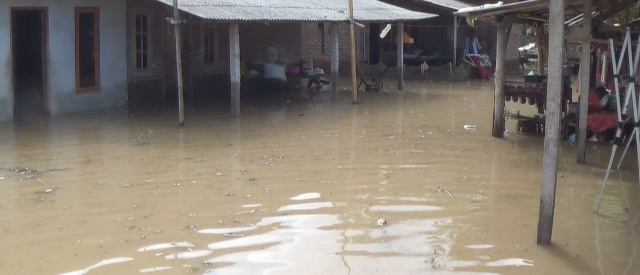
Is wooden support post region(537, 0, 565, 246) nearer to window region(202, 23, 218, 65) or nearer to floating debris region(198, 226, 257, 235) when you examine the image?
floating debris region(198, 226, 257, 235)

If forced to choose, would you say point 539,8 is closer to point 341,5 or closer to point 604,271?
point 604,271

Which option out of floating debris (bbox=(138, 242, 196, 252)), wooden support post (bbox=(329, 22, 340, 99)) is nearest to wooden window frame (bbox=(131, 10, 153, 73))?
wooden support post (bbox=(329, 22, 340, 99))

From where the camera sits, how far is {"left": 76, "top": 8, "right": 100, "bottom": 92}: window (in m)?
15.2

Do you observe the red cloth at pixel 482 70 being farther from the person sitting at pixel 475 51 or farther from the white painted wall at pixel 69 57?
the white painted wall at pixel 69 57

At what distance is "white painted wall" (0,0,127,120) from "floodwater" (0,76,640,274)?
1.84 feet

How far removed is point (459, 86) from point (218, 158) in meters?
12.9

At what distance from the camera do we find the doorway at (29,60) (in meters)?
14.5

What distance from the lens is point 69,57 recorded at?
15.0 meters

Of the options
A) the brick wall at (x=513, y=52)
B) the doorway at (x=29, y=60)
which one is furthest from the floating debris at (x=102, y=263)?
the brick wall at (x=513, y=52)

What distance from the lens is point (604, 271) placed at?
6805 millimetres

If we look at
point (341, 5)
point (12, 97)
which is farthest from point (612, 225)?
point (341, 5)

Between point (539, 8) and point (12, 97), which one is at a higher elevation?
point (539, 8)

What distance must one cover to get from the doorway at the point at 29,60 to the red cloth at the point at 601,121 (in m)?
8.94

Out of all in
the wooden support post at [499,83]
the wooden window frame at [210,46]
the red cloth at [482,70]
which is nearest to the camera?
the wooden support post at [499,83]
